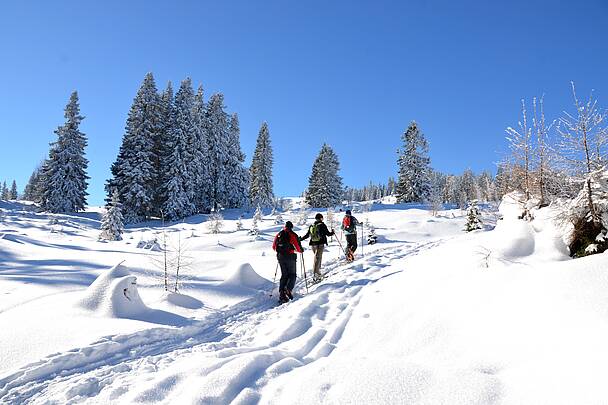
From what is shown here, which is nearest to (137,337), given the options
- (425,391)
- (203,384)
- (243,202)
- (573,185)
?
(203,384)

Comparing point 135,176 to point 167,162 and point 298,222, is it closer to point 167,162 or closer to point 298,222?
point 167,162

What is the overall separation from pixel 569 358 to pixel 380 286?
4477 mm

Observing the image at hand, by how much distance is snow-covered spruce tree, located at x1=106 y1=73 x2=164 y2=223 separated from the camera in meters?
29.6

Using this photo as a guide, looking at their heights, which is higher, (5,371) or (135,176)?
(135,176)

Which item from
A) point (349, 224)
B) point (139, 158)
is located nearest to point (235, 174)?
point (139, 158)

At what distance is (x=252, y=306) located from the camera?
708cm

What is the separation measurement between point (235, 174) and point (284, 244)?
1216 inches

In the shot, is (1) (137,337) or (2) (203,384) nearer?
(2) (203,384)

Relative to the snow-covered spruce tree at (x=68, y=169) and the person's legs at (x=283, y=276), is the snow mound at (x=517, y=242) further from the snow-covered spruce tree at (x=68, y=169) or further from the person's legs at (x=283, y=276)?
the snow-covered spruce tree at (x=68, y=169)

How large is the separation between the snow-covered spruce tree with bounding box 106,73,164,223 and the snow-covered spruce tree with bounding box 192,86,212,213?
3429mm

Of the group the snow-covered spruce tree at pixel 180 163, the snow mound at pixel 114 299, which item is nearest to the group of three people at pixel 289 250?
the snow mound at pixel 114 299

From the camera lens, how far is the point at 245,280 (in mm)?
8641

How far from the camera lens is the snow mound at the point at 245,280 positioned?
8.45 m

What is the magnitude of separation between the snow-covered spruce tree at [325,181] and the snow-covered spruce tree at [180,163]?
718 inches
